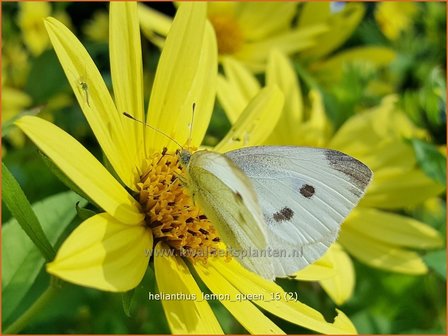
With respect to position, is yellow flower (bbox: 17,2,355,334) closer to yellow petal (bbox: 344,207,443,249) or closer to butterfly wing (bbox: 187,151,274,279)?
butterfly wing (bbox: 187,151,274,279)

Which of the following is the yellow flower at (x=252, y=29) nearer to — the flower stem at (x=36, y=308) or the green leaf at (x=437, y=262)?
the green leaf at (x=437, y=262)

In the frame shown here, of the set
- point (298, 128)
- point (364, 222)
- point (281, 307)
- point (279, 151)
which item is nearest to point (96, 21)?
point (298, 128)

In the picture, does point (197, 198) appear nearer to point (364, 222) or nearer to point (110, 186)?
point (110, 186)

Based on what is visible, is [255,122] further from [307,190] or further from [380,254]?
[380,254]

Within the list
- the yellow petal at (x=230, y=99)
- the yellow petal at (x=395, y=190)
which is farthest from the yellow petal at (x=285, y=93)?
the yellow petal at (x=395, y=190)

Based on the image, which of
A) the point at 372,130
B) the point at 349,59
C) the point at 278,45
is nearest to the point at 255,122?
the point at 372,130

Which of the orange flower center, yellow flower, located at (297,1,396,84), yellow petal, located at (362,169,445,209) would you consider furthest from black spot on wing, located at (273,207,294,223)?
yellow flower, located at (297,1,396,84)
